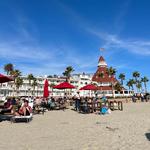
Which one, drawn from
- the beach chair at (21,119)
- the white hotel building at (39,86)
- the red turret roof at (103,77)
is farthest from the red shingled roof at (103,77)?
the beach chair at (21,119)

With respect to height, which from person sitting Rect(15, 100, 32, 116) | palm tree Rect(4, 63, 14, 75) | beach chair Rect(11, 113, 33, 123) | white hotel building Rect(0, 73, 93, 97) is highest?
palm tree Rect(4, 63, 14, 75)

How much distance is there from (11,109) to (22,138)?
7.74m

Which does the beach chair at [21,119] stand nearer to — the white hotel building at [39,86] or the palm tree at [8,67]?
the white hotel building at [39,86]

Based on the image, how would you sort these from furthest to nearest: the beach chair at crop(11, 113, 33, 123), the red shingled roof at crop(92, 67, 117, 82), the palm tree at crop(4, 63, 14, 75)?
1. the red shingled roof at crop(92, 67, 117, 82)
2. the palm tree at crop(4, 63, 14, 75)
3. the beach chair at crop(11, 113, 33, 123)

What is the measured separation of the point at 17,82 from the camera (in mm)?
102875

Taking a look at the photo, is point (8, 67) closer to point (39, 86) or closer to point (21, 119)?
point (39, 86)

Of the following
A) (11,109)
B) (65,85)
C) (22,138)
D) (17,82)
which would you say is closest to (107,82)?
(17,82)

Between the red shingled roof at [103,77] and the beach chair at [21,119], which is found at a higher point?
the red shingled roof at [103,77]

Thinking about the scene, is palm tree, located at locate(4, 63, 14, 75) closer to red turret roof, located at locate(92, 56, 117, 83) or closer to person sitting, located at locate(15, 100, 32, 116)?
red turret roof, located at locate(92, 56, 117, 83)

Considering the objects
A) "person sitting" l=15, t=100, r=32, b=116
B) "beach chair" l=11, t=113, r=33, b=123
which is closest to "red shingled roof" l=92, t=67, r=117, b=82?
"beach chair" l=11, t=113, r=33, b=123

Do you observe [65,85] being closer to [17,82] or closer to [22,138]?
[22,138]

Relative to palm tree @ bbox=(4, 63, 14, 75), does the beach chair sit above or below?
below

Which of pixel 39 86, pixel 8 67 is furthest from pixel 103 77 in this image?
pixel 8 67

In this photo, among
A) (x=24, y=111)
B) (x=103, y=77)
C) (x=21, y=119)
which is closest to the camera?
(x=24, y=111)
